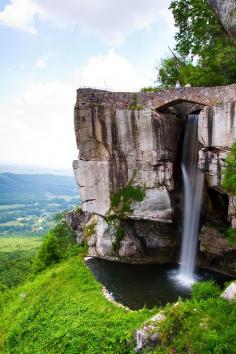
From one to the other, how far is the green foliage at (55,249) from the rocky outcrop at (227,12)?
1899 cm

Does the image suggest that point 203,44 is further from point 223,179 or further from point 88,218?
point 88,218

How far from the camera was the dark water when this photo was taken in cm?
1927

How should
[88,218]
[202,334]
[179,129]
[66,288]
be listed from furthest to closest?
[88,218], [179,129], [66,288], [202,334]

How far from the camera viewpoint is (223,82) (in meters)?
27.8

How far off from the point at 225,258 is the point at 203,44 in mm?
16425

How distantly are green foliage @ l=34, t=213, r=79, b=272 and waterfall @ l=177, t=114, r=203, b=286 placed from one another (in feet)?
28.2

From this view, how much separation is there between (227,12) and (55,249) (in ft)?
68.2

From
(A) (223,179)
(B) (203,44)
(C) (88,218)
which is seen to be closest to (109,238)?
(C) (88,218)

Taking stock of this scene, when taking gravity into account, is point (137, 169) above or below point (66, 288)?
above

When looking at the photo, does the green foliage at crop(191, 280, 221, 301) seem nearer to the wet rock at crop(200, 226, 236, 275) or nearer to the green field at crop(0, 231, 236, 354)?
the green field at crop(0, 231, 236, 354)

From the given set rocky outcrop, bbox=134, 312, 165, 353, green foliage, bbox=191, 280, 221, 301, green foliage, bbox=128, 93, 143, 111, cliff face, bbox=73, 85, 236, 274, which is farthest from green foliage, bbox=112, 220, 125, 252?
rocky outcrop, bbox=134, 312, 165, 353

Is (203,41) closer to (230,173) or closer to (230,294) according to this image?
(230,173)

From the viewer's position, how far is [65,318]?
59.6 feet

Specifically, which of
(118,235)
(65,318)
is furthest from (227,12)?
(65,318)
